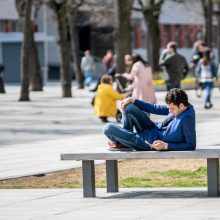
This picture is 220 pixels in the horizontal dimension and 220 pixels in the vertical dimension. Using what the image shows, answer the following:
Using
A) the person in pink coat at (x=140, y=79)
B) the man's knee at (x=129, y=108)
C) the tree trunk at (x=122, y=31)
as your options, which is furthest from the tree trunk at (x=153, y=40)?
the man's knee at (x=129, y=108)

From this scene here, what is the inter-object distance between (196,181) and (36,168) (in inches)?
113

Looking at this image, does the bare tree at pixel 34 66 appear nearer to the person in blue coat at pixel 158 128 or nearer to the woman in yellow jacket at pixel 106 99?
the woman in yellow jacket at pixel 106 99

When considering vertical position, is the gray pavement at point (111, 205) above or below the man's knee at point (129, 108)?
below

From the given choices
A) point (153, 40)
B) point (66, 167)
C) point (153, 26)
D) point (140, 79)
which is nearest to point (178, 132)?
point (66, 167)

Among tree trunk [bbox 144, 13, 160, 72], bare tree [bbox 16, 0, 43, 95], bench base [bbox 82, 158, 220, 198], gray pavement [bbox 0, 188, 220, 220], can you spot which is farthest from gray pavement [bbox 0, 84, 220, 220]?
tree trunk [bbox 144, 13, 160, 72]

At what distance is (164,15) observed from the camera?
292ft

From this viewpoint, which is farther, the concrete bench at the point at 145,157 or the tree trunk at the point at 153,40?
the tree trunk at the point at 153,40

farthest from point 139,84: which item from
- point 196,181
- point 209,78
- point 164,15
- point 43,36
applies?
point 164,15

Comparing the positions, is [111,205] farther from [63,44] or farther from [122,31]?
[63,44]

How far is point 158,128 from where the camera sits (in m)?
12.2

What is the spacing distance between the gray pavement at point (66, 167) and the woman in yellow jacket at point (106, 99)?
30 centimetres

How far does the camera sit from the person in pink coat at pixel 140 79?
2602 centimetres

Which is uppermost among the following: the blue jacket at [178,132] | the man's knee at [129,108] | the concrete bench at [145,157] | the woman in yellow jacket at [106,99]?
the man's knee at [129,108]

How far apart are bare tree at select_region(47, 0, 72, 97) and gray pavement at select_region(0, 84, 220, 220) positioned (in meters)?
6.33
